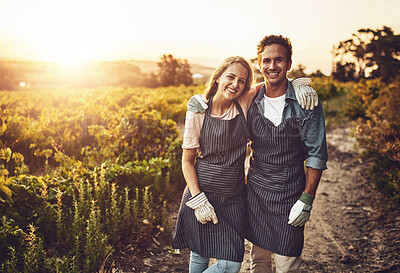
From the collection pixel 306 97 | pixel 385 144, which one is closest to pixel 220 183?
pixel 306 97

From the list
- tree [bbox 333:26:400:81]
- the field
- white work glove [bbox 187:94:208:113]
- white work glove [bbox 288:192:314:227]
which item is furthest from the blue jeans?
tree [bbox 333:26:400:81]

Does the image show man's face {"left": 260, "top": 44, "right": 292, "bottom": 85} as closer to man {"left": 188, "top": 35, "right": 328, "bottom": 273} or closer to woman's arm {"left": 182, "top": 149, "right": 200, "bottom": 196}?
man {"left": 188, "top": 35, "right": 328, "bottom": 273}

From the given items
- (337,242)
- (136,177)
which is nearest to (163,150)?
(136,177)

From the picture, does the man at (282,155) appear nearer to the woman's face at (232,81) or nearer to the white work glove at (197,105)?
the white work glove at (197,105)

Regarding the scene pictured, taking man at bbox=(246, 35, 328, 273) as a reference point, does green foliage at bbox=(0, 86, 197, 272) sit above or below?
below

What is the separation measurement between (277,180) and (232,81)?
0.75 metres

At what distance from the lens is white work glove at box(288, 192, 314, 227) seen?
198cm

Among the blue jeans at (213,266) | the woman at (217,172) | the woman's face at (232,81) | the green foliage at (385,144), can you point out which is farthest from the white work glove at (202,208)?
the green foliage at (385,144)

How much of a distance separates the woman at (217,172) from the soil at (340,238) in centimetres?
111

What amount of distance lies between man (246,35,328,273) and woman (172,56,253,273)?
14cm

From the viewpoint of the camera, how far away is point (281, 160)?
209 centimetres

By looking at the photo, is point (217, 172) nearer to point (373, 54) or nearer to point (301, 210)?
point (301, 210)

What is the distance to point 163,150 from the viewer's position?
5.19m

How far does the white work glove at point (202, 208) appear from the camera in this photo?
1.98m
